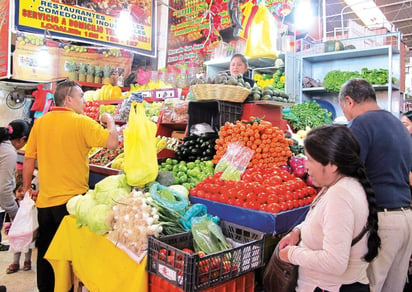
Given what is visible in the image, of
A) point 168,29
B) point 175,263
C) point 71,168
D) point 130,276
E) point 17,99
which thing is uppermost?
point 168,29

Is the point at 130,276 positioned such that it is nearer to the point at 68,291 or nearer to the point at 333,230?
the point at 68,291

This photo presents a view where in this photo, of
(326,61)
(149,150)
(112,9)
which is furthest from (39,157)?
(326,61)

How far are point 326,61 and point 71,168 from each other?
6.64 m

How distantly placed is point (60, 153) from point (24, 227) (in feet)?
3.18

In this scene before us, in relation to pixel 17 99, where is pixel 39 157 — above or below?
below

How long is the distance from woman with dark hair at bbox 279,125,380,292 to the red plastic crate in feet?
1.68

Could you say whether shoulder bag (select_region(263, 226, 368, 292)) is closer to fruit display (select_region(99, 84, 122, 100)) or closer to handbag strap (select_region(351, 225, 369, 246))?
handbag strap (select_region(351, 225, 369, 246))

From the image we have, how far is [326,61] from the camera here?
826 centimetres

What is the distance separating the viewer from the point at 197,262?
1.98 meters

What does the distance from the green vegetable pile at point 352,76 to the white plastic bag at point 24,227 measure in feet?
19.2

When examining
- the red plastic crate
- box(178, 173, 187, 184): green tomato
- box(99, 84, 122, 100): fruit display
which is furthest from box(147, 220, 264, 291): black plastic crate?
box(99, 84, 122, 100): fruit display

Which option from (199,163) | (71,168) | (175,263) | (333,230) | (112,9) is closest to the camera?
(333,230)

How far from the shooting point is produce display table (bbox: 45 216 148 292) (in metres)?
2.41

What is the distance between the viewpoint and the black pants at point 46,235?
341 cm
